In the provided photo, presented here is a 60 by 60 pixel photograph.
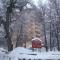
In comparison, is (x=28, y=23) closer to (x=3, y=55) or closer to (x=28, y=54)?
(x=28, y=54)

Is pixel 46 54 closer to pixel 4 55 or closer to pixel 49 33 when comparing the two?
pixel 49 33

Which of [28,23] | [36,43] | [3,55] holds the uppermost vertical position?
[28,23]

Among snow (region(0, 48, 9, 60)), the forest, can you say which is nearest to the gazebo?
the forest

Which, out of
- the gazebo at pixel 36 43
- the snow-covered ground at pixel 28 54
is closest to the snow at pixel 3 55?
the snow-covered ground at pixel 28 54

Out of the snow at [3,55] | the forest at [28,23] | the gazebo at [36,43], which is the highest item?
the forest at [28,23]

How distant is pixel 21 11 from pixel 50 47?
0.52 metres

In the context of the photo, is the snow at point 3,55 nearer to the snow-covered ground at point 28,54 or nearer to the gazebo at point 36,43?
the snow-covered ground at point 28,54

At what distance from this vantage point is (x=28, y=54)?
170 centimetres

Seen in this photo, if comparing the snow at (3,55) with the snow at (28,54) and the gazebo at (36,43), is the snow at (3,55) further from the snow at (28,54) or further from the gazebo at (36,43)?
the gazebo at (36,43)

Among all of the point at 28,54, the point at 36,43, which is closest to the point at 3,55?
the point at 28,54

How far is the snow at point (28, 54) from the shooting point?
168 cm

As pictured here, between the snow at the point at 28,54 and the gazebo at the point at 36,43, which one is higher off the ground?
the gazebo at the point at 36,43

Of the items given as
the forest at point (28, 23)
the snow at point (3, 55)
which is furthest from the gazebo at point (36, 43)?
the snow at point (3, 55)

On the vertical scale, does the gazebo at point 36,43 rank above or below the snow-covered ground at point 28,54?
above
